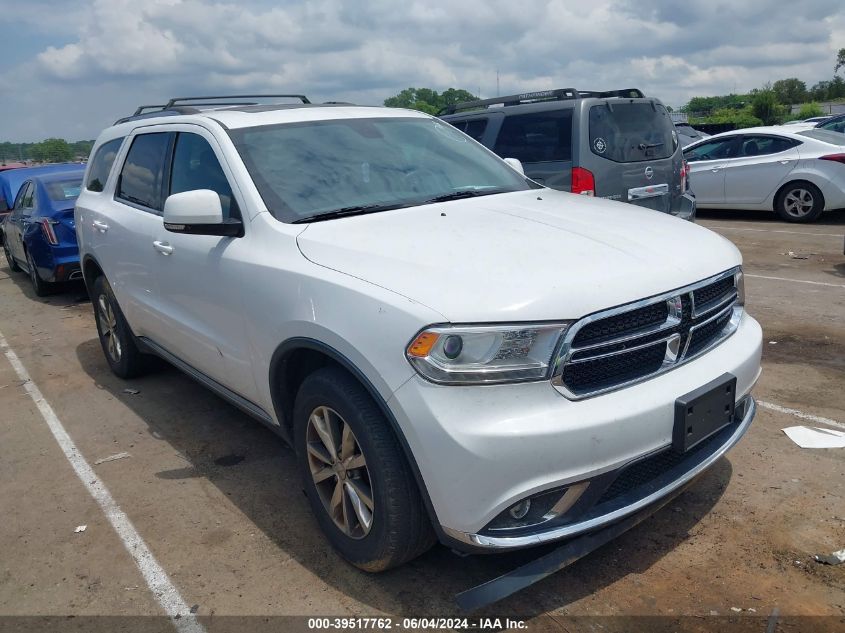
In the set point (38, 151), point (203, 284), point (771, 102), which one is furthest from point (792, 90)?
point (203, 284)

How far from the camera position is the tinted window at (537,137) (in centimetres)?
738

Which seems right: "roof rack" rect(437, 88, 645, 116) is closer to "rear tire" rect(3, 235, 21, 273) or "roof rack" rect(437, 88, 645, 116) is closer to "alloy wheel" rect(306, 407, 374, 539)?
"alloy wheel" rect(306, 407, 374, 539)

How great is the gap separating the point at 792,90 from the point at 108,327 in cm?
9774

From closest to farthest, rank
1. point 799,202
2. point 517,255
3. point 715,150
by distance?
point 517,255 < point 799,202 < point 715,150

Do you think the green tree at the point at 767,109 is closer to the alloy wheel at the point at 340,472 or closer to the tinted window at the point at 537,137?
the tinted window at the point at 537,137

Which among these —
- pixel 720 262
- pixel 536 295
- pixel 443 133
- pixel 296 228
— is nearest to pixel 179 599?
pixel 296 228

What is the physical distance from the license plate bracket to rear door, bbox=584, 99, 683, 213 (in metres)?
4.56

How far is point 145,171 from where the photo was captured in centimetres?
480

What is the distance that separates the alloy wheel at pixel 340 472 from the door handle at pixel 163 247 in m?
1.61

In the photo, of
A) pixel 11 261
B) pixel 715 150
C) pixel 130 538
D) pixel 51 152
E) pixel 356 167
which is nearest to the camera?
pixel 130 538

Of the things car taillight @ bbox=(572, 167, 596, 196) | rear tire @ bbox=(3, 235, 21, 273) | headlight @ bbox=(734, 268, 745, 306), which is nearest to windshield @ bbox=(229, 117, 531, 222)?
headlight @ bbox=(734, 268, 745, 306)

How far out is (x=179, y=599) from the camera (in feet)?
9.80

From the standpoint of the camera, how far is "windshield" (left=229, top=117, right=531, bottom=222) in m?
3.47

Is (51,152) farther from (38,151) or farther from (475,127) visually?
(475,127)
